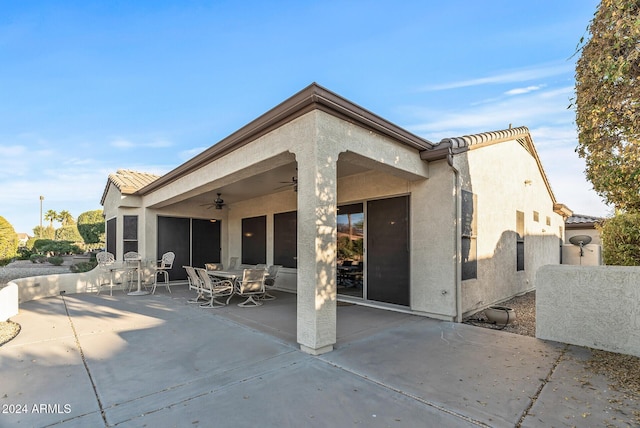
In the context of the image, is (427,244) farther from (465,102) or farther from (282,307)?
(465,102)

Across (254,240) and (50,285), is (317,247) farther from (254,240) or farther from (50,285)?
(50,285)

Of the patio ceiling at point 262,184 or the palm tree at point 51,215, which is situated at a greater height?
the palm tree at point 51,215

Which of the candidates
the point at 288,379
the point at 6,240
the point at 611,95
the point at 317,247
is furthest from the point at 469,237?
the point at 6,240

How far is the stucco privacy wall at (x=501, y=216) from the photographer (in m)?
6.77

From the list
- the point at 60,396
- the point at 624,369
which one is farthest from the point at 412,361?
the point at 60,396

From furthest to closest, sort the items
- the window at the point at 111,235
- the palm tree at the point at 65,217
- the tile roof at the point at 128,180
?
the palm tree at the point at 65,217, the window at the point at 111,235, the tile roof at the point at 128,180

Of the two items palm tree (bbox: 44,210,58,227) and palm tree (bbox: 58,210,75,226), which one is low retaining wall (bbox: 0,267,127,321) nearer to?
palm tree (bbox: 58,210,75,226)

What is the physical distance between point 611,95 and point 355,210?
5.27 meters

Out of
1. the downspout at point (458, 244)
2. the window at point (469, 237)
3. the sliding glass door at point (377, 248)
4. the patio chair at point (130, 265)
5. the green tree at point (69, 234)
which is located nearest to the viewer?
the downspout at point (458, 244)

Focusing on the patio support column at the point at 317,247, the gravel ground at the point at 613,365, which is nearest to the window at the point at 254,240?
A: the patio support column at the point at 317,247

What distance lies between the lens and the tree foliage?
9.83 feet

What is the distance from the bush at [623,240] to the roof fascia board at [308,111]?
3.49 m

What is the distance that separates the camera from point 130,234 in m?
10.9

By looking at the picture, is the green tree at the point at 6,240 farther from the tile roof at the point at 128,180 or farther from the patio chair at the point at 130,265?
the patio chair at the point at 130,265
